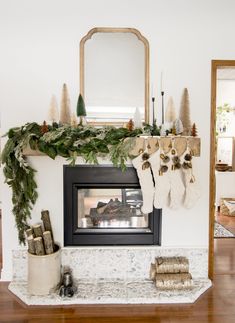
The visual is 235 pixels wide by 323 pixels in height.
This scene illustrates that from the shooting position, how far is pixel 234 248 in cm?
354

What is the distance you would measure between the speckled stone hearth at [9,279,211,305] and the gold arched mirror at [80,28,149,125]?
1.47m

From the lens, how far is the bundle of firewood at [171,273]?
2.56 m

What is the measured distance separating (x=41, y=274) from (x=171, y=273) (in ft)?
3.72

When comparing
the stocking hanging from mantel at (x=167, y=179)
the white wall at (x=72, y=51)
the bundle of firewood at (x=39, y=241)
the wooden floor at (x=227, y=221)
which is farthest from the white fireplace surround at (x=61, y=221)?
the wooden floor at (x=227, y=221)

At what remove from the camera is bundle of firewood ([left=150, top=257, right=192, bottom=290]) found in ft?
8.39

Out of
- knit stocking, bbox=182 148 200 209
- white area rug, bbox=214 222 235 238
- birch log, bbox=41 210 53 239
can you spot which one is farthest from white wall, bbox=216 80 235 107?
birch log, bbox=41 210 53 239

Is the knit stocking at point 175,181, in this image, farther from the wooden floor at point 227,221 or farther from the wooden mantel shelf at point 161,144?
the wooden floor at point 227,221

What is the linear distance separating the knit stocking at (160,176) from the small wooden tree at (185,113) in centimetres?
37

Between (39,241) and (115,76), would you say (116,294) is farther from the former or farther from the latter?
(115,76)

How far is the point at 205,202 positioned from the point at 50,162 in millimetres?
1487

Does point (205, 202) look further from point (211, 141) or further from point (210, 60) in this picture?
point (210, 60)

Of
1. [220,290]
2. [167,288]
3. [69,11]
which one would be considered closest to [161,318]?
[167,288]

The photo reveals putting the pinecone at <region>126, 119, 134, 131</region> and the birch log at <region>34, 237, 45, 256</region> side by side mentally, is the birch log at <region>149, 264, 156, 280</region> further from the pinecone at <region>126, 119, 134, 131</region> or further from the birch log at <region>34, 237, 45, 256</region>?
the pinecone at <region>126, 119, 134, 131</region>

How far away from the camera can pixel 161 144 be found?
2.47 m
